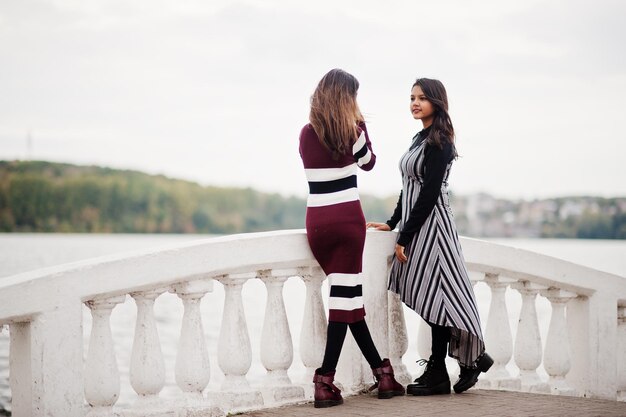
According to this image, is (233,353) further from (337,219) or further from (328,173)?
(328,173)

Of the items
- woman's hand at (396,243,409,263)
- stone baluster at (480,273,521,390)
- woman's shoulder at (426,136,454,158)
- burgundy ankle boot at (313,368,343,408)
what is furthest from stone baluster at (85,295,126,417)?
stone baluster at (480,273,521,390)

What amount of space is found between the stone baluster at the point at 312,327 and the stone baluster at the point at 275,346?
0.19 metres

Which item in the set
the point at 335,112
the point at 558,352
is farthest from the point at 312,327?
the point at 558,352

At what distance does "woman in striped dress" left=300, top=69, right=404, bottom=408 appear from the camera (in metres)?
4.43

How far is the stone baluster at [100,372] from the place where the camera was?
378 cm

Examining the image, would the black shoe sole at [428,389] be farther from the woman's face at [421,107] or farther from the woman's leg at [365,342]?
the woman's face at [421,107]

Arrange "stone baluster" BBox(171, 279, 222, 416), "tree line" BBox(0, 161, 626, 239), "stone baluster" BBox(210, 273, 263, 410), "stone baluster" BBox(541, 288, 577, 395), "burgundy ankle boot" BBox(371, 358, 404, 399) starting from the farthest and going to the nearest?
"tree line" BBox(0, 161, 626, 239)
"stone baluster" BBox(541, 288, 577, 395)
"burgundy ankle boot" BBox(371, 358, 404, 399)
"stone baluster" BBox(210, 273, 263, 410)
"stone baluster" BBox(171, 279, 222, 416)

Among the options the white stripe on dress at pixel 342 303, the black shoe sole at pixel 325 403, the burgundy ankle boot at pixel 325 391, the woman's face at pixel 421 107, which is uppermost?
the woman's face at pixel 421 107

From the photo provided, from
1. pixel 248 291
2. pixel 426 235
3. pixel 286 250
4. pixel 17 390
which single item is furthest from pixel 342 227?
pixel 248 291

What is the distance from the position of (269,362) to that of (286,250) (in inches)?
25.2

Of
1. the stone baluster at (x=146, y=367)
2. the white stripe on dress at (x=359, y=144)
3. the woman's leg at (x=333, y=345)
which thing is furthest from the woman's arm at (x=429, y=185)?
the stone baluster at (x=146, y=367)

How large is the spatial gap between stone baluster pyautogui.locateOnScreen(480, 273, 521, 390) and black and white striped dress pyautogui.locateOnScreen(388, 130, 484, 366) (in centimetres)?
51

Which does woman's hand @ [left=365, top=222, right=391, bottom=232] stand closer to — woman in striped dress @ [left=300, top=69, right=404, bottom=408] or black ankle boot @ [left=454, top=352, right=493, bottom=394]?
woman in striped dress @ [left=300, top=69, right=404, bottom=408]

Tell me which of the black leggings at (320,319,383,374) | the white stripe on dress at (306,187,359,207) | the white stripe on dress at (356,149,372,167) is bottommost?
the black leggings at (320,319,383,374)
